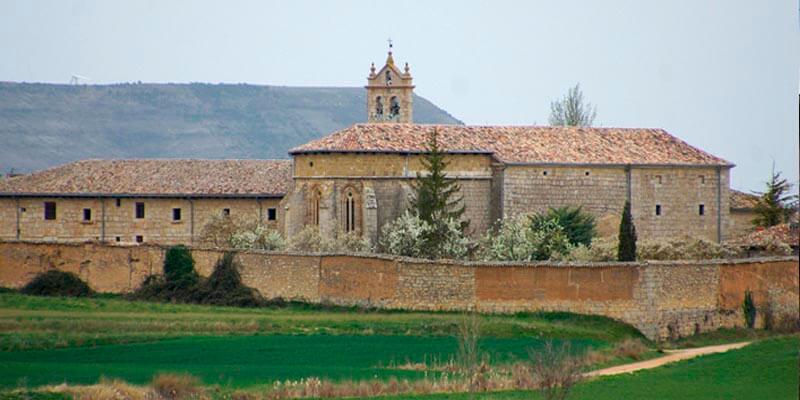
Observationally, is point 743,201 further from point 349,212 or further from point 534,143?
point 349,212

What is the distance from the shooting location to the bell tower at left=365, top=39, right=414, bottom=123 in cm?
6544

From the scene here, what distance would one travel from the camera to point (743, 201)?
196 ft

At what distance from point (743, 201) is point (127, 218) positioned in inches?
781

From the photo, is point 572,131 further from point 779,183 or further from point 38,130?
point 38,130

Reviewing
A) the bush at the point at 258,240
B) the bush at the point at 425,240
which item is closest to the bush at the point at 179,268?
the bush at the point at 258,240

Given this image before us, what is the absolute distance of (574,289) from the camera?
38594mm

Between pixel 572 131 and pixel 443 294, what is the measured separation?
20430 mm

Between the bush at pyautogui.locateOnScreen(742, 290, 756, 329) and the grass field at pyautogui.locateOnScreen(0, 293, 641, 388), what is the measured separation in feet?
10.9

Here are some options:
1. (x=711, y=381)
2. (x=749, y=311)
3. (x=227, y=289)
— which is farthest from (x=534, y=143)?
(x=711, y=381)

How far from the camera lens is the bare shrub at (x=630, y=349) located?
34656mm

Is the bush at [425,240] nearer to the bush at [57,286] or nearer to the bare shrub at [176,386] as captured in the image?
the bush at [57,286]

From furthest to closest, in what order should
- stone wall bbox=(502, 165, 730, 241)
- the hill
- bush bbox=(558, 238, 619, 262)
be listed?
the hill
stone wall bbox=(502, 165, 730, 241)
bush bbox=(558, 238, 619, 262)

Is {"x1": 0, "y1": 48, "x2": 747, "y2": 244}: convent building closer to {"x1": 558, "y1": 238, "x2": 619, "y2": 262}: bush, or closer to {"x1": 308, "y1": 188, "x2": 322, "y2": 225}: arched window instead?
{"x1": 308, "y1": 188, "x2": 322, "y2": 225}: arched window

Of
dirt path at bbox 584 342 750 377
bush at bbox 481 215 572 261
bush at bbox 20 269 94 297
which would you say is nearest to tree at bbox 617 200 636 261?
bush at bbox 481 215 572 261
